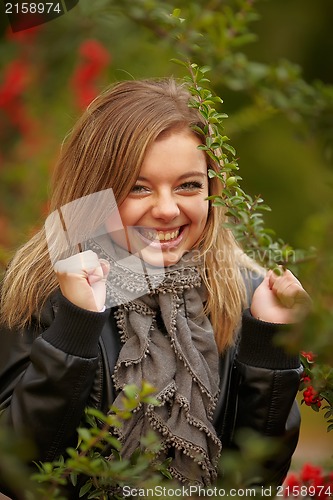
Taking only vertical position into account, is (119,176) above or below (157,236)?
above

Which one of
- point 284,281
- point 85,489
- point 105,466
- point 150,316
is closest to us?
point 105,466

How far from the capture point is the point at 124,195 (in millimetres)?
1831

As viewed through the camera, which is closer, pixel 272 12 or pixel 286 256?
pixel 286 256

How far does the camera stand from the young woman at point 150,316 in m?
1.71

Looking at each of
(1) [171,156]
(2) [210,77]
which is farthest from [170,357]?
(2) [210,77]

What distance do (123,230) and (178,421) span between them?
0.42 m

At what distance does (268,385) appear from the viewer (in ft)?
5.90

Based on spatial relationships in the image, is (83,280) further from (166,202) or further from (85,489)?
(85,489)

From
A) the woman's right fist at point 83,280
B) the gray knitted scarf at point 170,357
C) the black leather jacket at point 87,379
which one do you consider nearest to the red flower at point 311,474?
the black leather jacket at point 87,379

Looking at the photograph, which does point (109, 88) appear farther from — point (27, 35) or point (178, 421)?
point (178, 421)

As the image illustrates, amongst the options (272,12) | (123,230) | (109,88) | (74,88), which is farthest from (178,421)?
(272,12)

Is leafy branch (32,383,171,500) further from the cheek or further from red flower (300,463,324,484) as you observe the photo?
the cheek

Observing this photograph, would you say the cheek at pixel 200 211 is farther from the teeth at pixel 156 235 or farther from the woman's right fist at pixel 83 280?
the woman's right fist at pixel 83 280

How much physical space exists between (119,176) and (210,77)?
2.26 ft
